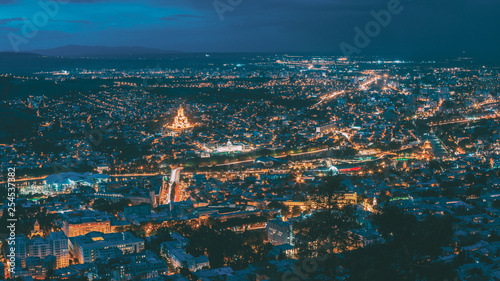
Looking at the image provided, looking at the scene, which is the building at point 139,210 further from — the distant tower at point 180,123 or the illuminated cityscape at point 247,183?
the distant tower at point 180,123

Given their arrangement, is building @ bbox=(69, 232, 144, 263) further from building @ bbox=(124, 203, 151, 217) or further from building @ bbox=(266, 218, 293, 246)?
building @ bbox=(266, 218, 293, 246)

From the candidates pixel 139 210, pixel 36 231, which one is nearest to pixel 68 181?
pixel 139 210

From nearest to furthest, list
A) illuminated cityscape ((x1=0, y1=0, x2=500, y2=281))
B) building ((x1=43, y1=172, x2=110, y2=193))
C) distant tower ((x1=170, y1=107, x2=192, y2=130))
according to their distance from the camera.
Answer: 1. illuminated cityscape ((x1=0, y1=0, x2=500, y2=281))
2. building ((x1=43, y1=172, x2=110, y2=193))
3. distant tower ((x1=170, y1=107, x2=192, y2=130))

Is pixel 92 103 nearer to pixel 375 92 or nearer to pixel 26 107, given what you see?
pixel 26 107

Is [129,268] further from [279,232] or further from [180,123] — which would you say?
[180,123]

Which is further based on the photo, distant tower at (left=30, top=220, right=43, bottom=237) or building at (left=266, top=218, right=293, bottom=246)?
distant tower at (left=30, top=220, right=43, bottom=237)

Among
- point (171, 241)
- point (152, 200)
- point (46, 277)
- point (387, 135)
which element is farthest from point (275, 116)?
point (46, 277)

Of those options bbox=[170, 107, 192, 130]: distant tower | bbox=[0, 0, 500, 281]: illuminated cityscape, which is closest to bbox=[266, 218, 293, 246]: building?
bbox=[0, 0, 500, 281]: illuminated cityscape

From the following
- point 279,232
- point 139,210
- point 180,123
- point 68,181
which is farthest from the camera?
point 180,123
